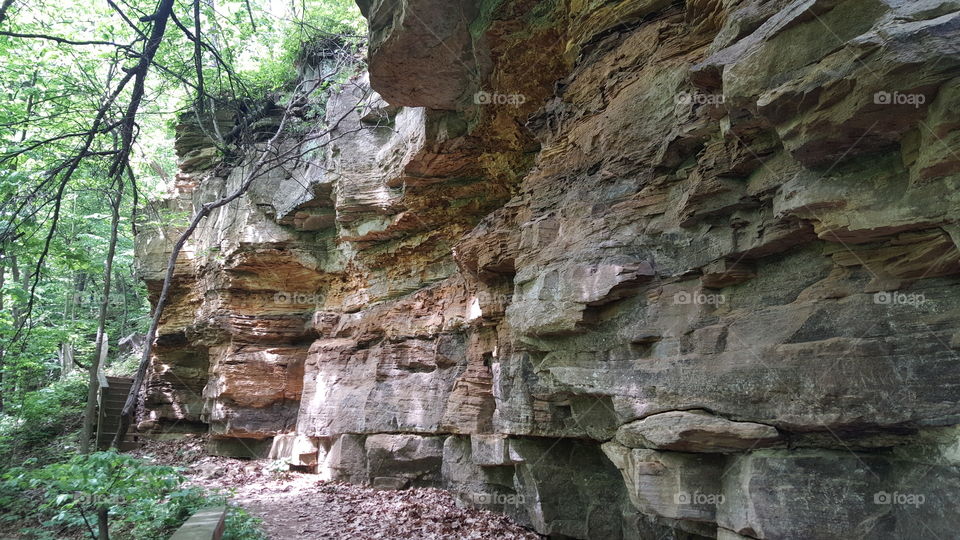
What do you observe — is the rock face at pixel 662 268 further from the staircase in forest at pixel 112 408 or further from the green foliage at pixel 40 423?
the green foliage at pixel 40 423

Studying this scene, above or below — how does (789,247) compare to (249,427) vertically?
above

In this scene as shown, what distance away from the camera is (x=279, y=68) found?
15.3 m

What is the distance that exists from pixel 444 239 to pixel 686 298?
700 centimetres

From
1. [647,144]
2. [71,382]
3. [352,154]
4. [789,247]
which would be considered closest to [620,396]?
[789,247]

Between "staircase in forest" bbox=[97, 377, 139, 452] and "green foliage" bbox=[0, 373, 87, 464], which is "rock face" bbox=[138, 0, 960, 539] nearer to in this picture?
"staircase in forest" bbox=[97, 377, 139, 452]

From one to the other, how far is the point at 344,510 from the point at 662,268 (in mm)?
6771

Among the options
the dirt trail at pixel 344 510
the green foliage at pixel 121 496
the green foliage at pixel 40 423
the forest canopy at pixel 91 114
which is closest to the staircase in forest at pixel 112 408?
the green foliage at pixel 40 423

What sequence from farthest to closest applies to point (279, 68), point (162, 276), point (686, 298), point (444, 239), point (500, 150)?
1. point (162, 276)
2. point (279, 68)
3. point (444, 239)
4. point (500, 150)
5. point (686, 298)

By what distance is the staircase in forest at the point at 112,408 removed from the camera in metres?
15.3

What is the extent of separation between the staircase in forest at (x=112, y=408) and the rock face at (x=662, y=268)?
280 inches

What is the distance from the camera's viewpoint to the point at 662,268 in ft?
17.4

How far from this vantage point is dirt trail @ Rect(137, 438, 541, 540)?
7.61 m

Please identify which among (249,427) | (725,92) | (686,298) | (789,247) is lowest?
(249,427)

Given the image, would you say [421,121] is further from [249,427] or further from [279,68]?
[249,427]
